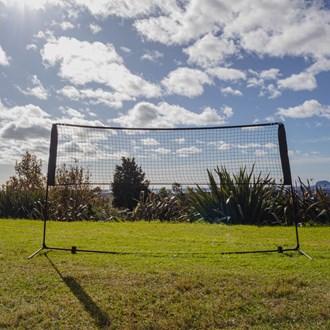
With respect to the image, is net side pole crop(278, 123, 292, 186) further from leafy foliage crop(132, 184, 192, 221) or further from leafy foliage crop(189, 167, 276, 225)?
leafy foliage crop(132, 184, 192, 221)

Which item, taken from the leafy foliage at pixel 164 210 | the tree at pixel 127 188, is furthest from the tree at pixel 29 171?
the leafy foliage at pixel 164 210

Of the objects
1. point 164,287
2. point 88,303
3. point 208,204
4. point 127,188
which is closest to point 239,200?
point 208,204

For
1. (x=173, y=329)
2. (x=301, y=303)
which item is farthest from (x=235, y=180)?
(x=173, y=329)

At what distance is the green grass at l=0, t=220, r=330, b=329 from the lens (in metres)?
3.43

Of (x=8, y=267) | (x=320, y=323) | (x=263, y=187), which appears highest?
(x=263, y=187)

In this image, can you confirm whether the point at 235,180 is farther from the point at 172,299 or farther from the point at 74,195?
the point at 172,299

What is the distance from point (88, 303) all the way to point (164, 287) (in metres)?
0.89

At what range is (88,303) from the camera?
3797 mm

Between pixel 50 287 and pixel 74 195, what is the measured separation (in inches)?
422

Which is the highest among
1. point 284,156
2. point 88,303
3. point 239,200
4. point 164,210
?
point 284,156

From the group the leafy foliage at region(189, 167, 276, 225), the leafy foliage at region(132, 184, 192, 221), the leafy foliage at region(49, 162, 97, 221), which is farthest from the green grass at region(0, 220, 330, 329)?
the leafy foliage at region(49, 162, 97, 221)

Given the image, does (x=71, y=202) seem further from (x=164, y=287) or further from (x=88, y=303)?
(x=88, y=303)

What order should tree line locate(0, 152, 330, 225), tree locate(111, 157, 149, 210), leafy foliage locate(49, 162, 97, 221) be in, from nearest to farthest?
tree line locate(0, 152, 330, 225)
leafy foliage locate(49, 162, 97, 221)
tree locate(111, 157, 149, 210)

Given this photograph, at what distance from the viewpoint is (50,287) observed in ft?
14.0
